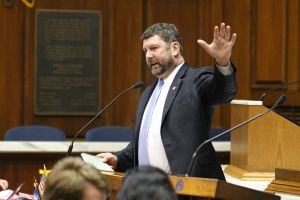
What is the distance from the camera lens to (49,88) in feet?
26.4

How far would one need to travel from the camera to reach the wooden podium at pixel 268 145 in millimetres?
4820

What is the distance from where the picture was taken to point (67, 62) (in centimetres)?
809

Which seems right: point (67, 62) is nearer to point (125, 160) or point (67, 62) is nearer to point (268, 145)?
point (268, 145)

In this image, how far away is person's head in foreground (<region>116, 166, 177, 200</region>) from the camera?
196cm

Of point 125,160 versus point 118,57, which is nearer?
point 125,160

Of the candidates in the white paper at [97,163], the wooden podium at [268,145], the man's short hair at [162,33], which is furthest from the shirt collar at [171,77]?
the wooden podium at [268,145]

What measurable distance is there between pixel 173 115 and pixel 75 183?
65.2 inches

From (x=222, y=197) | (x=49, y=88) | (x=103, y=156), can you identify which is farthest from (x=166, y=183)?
(x=49, y=88)

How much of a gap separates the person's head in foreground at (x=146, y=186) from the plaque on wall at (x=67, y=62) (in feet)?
19.9

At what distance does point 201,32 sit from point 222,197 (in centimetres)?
557

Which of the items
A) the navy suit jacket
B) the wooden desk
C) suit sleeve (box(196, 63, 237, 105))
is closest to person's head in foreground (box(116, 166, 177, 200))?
suit sleeve (box(196, 63, 237, 105))

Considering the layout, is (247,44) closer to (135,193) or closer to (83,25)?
(83,25)

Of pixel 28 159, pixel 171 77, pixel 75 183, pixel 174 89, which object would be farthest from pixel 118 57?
pixel 75 183

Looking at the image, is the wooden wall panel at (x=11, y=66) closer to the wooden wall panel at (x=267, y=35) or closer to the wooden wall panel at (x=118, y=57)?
the wooden wall panel at (x=118, y=57)
